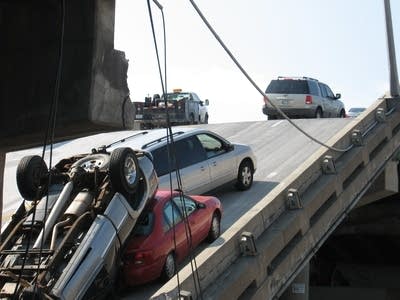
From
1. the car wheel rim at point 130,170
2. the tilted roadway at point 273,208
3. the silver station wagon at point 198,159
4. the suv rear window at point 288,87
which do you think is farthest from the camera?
the suv rear window at point 288,87

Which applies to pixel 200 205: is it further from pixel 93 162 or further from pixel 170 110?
pixel 170 110

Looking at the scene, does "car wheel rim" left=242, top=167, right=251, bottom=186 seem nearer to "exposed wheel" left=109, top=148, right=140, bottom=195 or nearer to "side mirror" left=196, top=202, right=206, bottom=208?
"side mirror" left=196, top=202, right=206, bottom=208

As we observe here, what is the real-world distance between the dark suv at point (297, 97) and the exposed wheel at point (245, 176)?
1088 cm

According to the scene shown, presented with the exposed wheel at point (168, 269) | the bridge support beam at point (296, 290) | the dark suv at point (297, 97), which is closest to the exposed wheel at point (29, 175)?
the exposed wheel at point (168, 269)

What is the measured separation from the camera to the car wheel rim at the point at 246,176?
563 inches

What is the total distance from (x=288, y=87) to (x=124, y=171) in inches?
707

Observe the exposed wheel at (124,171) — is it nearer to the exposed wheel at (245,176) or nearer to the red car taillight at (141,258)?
the red car taillight at (141,258)

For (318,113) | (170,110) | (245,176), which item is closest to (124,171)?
(245,176)

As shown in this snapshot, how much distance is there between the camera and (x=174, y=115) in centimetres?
2883

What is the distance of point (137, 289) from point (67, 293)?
1.94 metres

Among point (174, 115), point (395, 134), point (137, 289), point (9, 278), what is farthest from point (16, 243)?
point (174, 115)

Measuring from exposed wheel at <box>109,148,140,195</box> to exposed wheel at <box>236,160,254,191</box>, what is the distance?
17.9 ft

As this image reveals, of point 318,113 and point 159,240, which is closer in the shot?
point 159,240

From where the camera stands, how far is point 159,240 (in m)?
9.06
